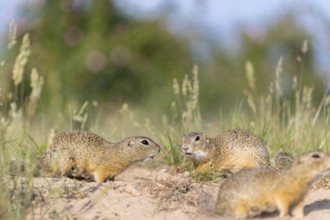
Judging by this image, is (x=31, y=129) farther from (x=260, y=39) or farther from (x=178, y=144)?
(x=260, y=39)

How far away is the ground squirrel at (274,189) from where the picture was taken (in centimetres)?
509

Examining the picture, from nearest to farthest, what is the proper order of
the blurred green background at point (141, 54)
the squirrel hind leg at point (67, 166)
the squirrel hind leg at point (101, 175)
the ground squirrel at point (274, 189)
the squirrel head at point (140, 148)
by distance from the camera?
1. the ground squirrel at point (274, 189)
2. the squirrel hind leg at point (67, 166)
3. the squirrel hind leg at point (101, 175)
4. the squirrel head at point (140, 148)
5. the blurred green background at point (141, 54)

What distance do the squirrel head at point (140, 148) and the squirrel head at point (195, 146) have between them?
253mm

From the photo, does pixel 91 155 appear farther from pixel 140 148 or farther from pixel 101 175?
pixel 140 148

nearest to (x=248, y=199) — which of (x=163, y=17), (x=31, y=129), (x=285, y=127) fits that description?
(x=285, y=127)

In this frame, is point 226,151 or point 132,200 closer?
point 132,200

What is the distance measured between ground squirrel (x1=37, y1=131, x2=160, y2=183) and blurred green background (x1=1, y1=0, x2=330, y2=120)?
8258 mm

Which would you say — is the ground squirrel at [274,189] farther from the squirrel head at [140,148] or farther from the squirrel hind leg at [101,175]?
the squirrel head at [140,148]

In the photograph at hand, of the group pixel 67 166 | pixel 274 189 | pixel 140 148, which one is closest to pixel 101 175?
pixel 67 166

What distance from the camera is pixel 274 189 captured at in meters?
5.08

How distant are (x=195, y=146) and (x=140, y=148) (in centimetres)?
49

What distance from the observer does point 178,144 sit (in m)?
7.30

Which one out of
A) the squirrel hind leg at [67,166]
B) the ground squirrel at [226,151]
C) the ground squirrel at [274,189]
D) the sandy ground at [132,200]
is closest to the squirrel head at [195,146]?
the ground squirrel at [226,151]

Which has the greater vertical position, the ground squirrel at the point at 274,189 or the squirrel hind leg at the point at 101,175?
the ground squirrel at the point at 274,189
